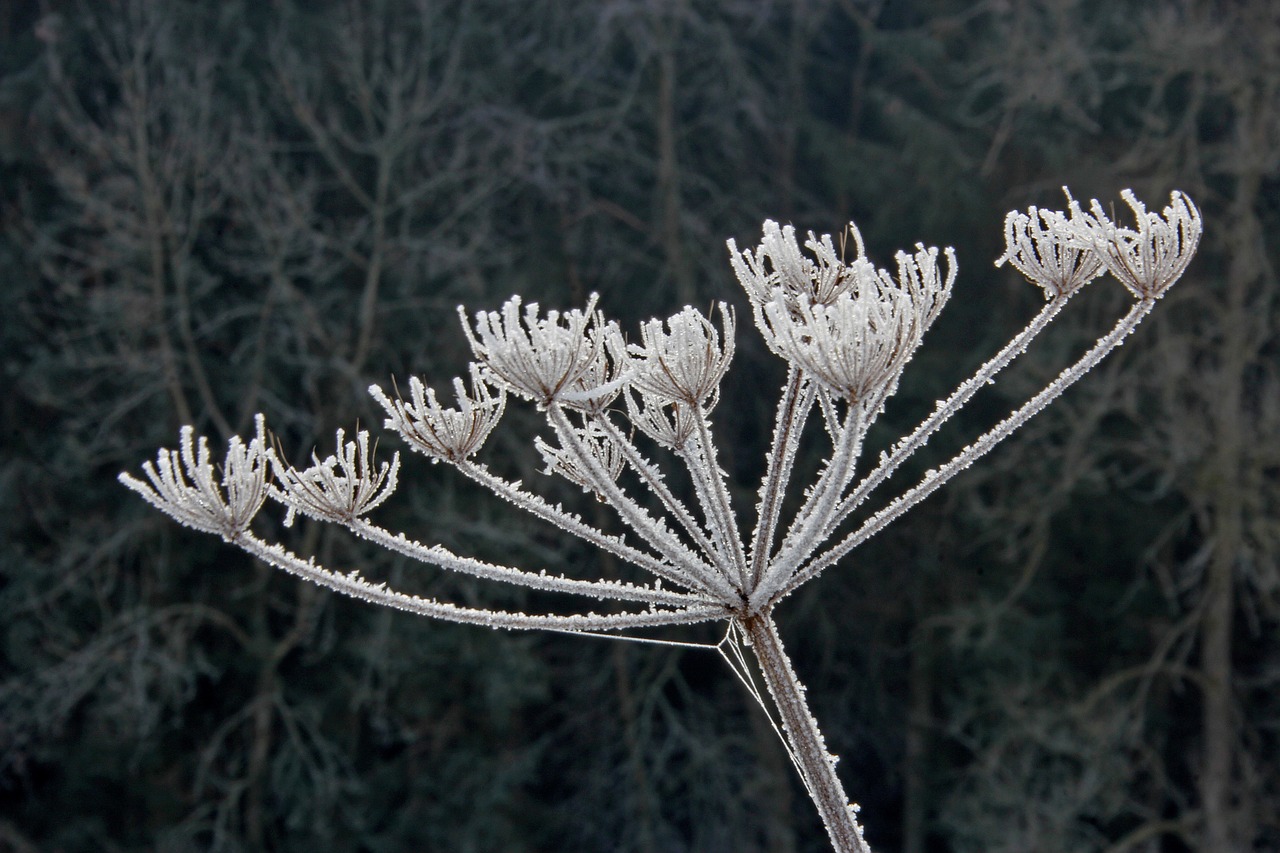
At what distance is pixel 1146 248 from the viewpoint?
6.46 ft

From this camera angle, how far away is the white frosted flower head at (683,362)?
1.82 metres

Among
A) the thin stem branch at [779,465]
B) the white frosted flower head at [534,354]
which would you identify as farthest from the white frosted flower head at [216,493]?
the thin stem branch at [779,465]

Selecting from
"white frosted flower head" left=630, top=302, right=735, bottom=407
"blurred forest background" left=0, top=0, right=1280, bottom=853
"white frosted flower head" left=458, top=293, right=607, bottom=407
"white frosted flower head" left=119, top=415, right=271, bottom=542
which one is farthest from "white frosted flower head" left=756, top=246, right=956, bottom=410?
"blurred forest background" left=0, top=0, right=1280, bottom=853

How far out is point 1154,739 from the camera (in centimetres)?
1243

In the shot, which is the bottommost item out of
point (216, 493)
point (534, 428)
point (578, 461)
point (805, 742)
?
point (805, 742)

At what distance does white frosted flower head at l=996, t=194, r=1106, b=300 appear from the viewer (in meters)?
2.00

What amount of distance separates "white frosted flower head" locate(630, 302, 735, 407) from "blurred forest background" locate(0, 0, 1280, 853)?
367 inches

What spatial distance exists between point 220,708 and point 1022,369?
845cm

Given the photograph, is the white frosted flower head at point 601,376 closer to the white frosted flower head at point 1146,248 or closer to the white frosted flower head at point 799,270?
the white frosted flower head at point 799,270

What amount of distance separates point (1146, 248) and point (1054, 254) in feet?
0.45

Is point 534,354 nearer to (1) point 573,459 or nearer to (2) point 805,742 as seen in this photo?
(1) point 573,459

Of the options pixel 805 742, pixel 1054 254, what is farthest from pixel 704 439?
pixel 1054 254

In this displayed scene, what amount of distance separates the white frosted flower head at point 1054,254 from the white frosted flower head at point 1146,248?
21 mm

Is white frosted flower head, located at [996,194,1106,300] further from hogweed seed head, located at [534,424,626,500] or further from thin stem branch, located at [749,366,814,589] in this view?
hogweed seed head, located at [534,424,626,500]
